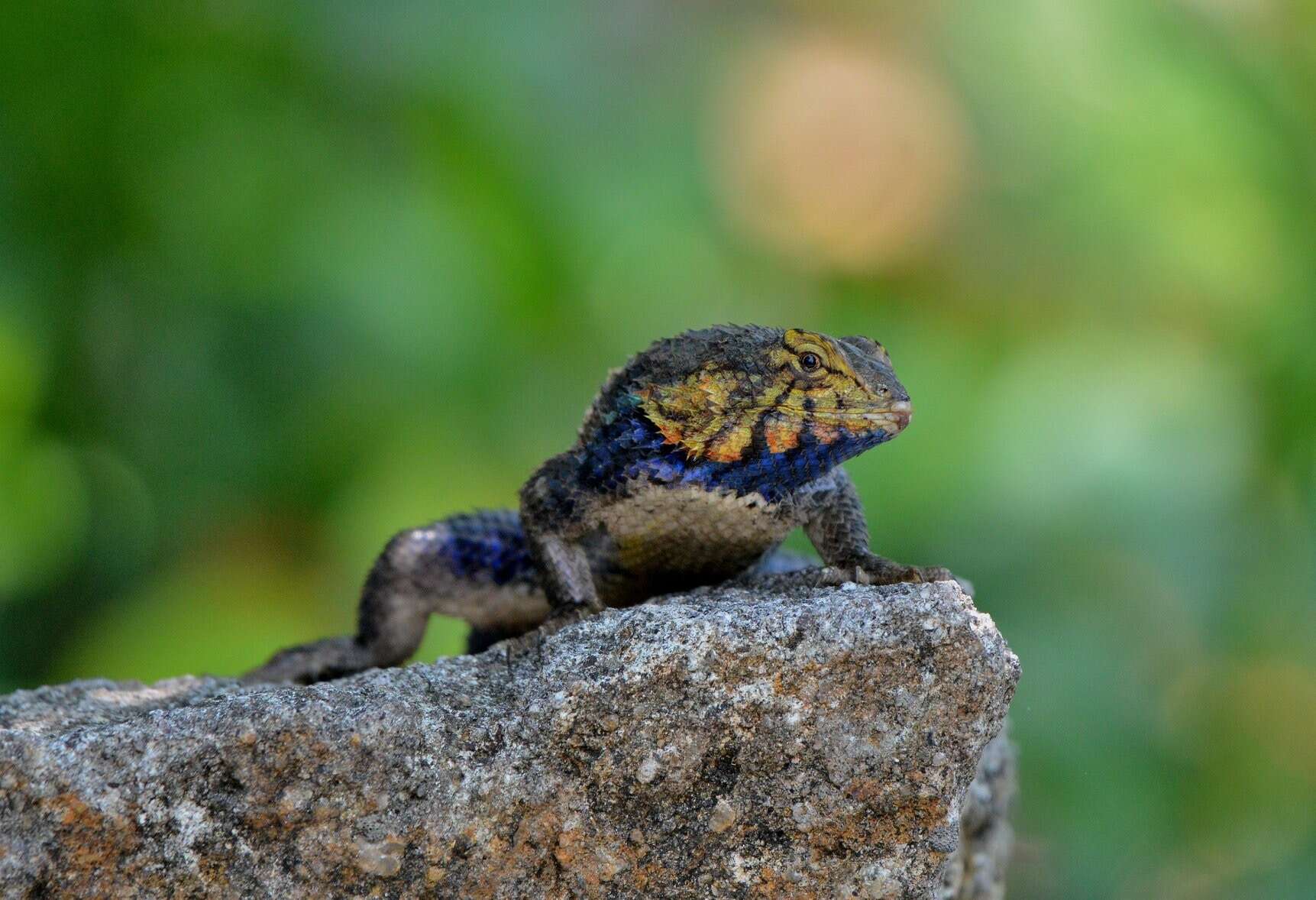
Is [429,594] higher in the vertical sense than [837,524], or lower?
higher

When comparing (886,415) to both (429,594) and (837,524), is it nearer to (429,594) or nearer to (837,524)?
(837,524)

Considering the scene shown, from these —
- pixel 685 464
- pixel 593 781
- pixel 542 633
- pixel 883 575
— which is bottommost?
pixel 593 781

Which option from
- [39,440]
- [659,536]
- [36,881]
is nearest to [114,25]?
[39,440]

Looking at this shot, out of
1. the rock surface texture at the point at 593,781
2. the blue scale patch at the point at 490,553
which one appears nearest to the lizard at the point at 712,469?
the blue scale patch at the point at 490,553

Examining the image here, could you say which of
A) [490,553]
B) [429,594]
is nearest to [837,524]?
[490,553]

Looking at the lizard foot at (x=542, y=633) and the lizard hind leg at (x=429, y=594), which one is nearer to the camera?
the lizard foot at (x=542, y=633)

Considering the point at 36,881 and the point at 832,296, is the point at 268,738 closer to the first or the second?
the point at 36,881

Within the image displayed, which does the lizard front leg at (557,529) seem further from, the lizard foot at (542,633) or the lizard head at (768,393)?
the lizard head at (768,393)
